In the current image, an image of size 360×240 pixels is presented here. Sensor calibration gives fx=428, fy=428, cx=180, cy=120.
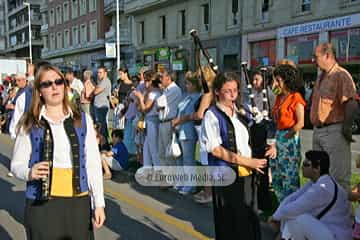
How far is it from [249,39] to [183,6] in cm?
859

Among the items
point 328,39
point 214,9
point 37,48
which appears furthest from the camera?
point 37,48

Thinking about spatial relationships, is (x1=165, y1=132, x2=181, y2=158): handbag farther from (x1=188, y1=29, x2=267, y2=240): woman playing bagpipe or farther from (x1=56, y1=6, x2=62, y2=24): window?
(x1=56, y1=6, x2=62, y2=24): window

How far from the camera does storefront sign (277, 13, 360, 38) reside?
19550 mm

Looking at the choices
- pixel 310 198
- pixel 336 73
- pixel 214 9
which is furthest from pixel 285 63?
pixel 214 9

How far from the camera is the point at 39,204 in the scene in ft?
9.23

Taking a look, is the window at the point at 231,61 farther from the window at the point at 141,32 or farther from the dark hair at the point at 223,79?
the dark hair at the point at 223,79

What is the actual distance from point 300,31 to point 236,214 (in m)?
20.4

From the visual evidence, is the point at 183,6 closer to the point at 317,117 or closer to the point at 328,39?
the point at 328,39

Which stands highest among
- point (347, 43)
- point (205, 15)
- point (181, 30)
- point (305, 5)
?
point (205, 15)

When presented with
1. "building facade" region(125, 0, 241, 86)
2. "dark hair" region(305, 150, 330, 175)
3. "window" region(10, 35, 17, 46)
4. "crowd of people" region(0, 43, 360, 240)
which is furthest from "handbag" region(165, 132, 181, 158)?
"window" region(10, 35, 17, 46)

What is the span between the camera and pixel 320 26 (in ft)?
69.6

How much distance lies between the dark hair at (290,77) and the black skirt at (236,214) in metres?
1.64

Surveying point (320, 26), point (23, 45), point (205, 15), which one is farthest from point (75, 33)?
point (320, 26)

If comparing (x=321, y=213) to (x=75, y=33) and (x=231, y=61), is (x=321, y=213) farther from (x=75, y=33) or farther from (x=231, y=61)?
(x=75, y=33)
